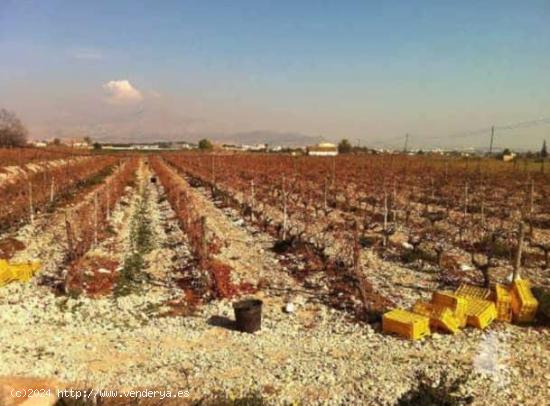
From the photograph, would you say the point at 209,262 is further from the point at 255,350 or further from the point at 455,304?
the point at 455,304

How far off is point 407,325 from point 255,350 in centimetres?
234

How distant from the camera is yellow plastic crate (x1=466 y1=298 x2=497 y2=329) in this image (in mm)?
8828

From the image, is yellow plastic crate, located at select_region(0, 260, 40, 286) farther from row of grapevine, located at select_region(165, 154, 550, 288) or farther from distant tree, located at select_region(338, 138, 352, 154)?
distant tree, located at select_region(338, 138, 352, 154)

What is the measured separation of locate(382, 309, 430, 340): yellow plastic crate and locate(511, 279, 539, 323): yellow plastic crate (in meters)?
1.68

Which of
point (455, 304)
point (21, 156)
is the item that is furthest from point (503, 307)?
point (21, 156)

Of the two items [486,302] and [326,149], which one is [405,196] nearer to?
[486,302]

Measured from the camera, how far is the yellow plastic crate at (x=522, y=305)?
9188 millimetres

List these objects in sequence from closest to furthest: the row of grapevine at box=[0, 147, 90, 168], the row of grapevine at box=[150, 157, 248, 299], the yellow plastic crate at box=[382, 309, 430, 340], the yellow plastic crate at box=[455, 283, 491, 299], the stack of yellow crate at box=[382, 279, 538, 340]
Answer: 1. the yellow plastic crate at box=[382, 309, 430, 340]
2. the stack of yellow crate at box=[382, 279, 538, 340]
3. the yellow plastic crate at box=[455, 283, 491, 299]
4. the row of grapevine at box=[150, 157, 248, 299]
5. the row of grapevine at box=[0, 147, 90, 168]

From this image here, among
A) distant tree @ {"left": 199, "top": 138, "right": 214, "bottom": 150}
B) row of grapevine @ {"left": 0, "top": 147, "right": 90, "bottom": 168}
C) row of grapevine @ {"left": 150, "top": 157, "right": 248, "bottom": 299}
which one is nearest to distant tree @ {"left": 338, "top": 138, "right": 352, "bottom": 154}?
distant tree @ {"left": 199, "top": 138, "right": 214, "bottom": 150}

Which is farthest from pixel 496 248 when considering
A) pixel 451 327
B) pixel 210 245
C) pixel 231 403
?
pixel 231 403

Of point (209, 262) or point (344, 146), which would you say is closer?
point (209, 262)

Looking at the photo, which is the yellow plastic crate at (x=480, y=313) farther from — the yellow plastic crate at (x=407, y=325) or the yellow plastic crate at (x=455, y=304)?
the yellow plastic crate at (x=407, y=325)

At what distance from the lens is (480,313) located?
8852 millimetres

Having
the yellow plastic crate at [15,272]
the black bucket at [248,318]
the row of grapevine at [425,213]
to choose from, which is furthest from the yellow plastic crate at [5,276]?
the row of grapevine at [425,213]
